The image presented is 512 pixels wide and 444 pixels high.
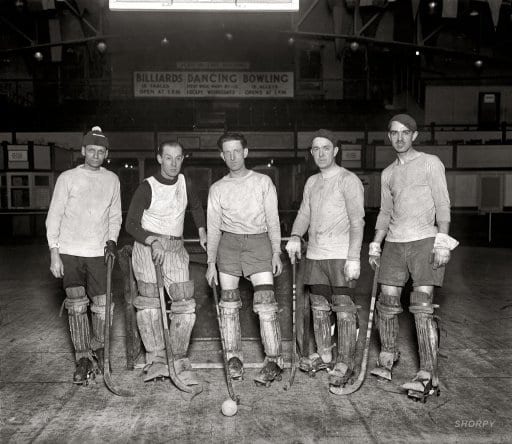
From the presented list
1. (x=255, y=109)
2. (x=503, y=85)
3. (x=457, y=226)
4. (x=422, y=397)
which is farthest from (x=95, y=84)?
(x=422, y=397)

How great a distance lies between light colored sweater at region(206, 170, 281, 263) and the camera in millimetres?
4660

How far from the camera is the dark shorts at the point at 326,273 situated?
4.52m

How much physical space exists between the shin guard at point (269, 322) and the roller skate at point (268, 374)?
48 millimetres

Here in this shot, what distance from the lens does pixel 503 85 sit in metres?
24.3

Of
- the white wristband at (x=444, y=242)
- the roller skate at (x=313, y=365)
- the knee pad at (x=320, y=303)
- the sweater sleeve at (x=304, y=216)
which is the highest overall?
the sweater sleeve at (x=304, y=216)

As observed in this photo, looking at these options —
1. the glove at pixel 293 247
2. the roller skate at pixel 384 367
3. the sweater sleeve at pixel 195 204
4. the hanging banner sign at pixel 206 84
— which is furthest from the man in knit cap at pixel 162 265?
the hanging banner sign at pixel 206 84

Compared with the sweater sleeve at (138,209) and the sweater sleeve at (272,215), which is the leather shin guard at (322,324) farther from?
the sweater sleeve at (138,209)

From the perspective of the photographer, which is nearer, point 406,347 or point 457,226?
point 406,347

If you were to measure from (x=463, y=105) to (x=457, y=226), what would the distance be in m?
7.05

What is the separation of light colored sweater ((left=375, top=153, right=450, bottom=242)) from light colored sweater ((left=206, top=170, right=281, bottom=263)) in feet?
3.19

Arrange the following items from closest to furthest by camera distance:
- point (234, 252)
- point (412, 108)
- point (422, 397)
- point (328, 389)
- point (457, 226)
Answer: point (422, 397) → point (328, 389) → point (234, 252) → point (457, 226) → point (412, 108)

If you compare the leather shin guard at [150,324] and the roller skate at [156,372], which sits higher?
the leather shin guard at [150,324]

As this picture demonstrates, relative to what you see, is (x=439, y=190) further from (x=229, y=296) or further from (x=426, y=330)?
(x=229, y=296)

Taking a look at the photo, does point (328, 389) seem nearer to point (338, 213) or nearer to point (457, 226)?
point (338, 213)
